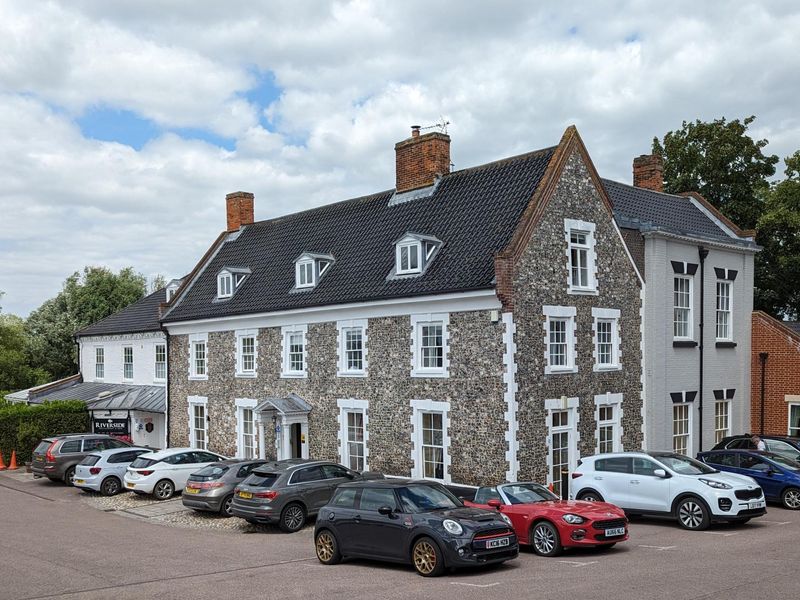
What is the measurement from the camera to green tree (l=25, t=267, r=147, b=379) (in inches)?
2372

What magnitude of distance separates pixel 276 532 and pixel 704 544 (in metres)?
10.3

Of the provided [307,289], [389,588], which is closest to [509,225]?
[307,289]

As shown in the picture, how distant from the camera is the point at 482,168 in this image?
89.6 ft

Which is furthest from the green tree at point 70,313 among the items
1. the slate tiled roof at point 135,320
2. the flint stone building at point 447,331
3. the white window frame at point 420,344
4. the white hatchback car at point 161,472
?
the white window frame at point 420,344

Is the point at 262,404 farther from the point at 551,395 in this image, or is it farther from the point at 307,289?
the point at 551,395

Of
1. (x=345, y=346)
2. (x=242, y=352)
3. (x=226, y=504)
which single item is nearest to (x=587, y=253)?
(x=345, y=346)

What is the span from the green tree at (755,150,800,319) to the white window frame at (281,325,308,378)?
23948 millimetres

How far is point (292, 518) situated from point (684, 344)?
15331 mm

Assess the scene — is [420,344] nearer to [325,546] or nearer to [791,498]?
[325,546]

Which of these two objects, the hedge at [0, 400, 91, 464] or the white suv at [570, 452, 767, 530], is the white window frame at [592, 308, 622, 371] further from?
the hedge at [0, 400, 91, 464]

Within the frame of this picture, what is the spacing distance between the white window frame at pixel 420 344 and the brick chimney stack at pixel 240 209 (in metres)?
16.6

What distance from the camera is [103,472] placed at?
2720cm

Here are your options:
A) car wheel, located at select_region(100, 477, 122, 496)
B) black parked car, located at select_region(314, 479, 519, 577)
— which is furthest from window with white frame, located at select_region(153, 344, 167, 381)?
black parked car, located at select_region(314, 479, 519, 577)

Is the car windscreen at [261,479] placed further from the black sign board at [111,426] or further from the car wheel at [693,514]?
the black sign board at [111,426]
